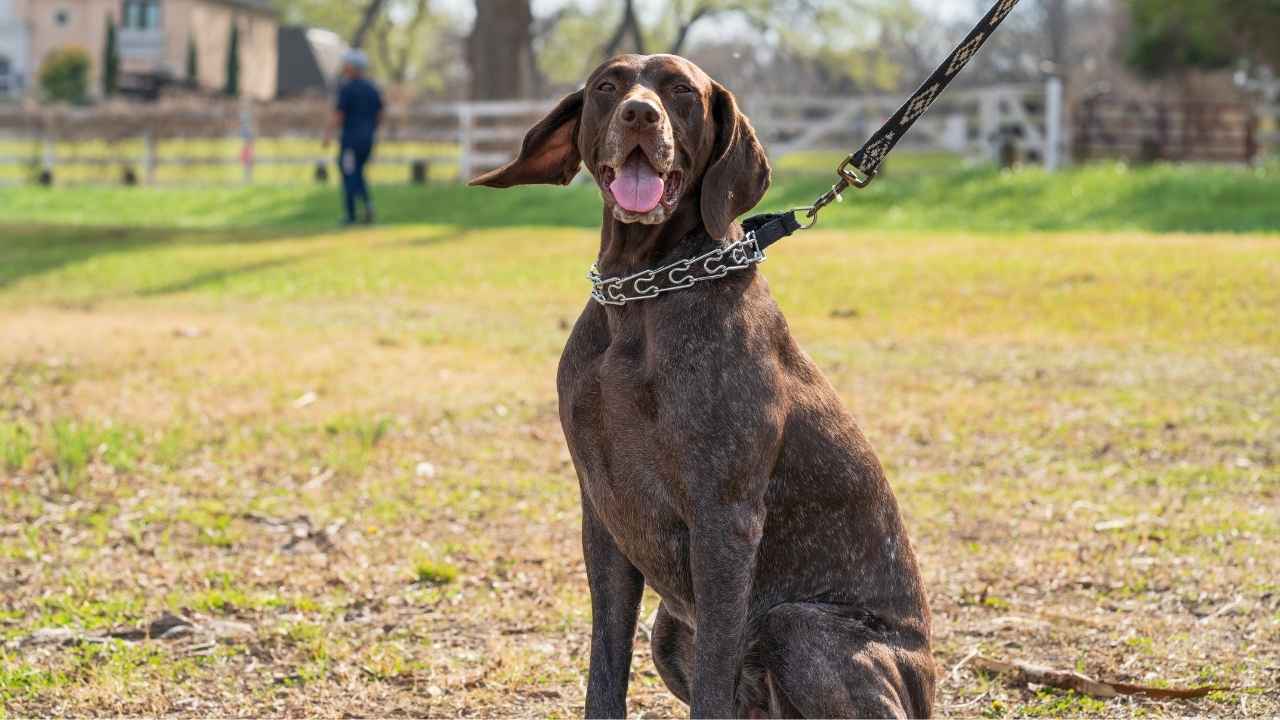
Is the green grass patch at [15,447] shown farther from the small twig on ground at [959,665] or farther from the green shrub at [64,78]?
the green shrub at [64,78]

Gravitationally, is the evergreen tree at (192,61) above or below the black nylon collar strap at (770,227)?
above

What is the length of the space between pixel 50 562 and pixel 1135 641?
4244 mm

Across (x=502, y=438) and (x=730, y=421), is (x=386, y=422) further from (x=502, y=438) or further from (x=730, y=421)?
(x=730, y=421)

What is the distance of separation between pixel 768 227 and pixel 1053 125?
20887mm

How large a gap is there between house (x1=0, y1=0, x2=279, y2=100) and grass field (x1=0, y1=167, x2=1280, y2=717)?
52.1 m

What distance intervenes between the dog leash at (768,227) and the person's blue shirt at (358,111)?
54.5ft

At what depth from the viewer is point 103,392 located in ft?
30.1

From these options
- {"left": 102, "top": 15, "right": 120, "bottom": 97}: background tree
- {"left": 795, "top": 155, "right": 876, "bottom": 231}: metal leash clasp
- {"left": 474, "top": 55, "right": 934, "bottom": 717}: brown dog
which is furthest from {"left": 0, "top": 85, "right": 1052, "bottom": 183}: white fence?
{"left": 102, "top": 15, "right": 120, "bottom": 97}: background tree

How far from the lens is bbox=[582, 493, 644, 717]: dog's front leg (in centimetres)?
329

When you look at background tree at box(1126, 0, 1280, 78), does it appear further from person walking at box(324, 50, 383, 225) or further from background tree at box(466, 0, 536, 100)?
person walking at box(324, 50, 383, 225)

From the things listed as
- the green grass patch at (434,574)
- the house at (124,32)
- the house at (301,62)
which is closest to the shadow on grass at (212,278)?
the green grass patch at (434,574)

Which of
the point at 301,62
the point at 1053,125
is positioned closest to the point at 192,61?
the point at 301,62

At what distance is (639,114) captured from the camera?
2934 millimetres

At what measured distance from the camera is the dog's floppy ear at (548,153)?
→ 3344 millimetres
